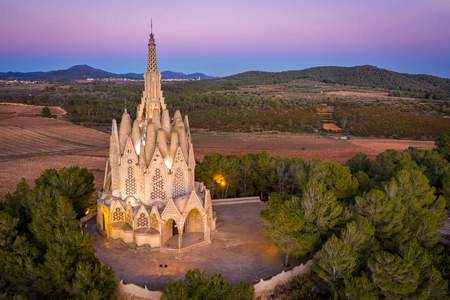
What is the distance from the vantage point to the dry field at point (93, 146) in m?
59.1

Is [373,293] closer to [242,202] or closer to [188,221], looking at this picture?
[188,221]

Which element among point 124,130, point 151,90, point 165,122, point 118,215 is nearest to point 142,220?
point 118,215

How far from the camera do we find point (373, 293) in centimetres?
1809

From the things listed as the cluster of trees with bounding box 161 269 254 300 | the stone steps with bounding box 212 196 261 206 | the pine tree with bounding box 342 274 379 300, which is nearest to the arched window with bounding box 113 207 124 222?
the cluster of trees with bounding box 161 269 254 300

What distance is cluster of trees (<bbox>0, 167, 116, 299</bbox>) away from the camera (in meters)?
18.5

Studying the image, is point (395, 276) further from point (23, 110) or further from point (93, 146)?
point (23, 110)

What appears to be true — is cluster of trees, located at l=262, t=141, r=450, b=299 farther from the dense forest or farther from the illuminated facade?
the illuminated facade

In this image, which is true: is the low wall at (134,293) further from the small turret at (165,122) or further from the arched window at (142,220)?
the small turret at (165,122)

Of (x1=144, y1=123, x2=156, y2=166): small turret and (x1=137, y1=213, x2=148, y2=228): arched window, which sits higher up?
(x1=144, y1=123, x2=156, y2=166): small turret

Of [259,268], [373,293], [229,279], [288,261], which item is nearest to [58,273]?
[229,279]

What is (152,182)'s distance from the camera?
85.2 feet

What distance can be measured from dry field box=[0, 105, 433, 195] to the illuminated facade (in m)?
23.7

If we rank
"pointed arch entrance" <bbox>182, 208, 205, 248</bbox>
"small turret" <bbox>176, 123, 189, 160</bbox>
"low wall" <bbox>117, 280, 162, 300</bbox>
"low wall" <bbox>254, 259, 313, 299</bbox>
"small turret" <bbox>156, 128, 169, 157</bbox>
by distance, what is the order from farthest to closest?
"pointed arch entrance" <bbox>182, 208, 205, 248</bbox> → "small turret" <bbox>176, 123, 189, 160</bbox> → "small turret" <bbox>156, 128, 169, 157</bbox> → "low wall" <bbox>254, 259, 313, 299</bbox> → "low wall" <bbox>117, 280, 162, 300</bbox>

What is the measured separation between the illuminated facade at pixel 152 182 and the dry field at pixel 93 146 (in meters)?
23.7
